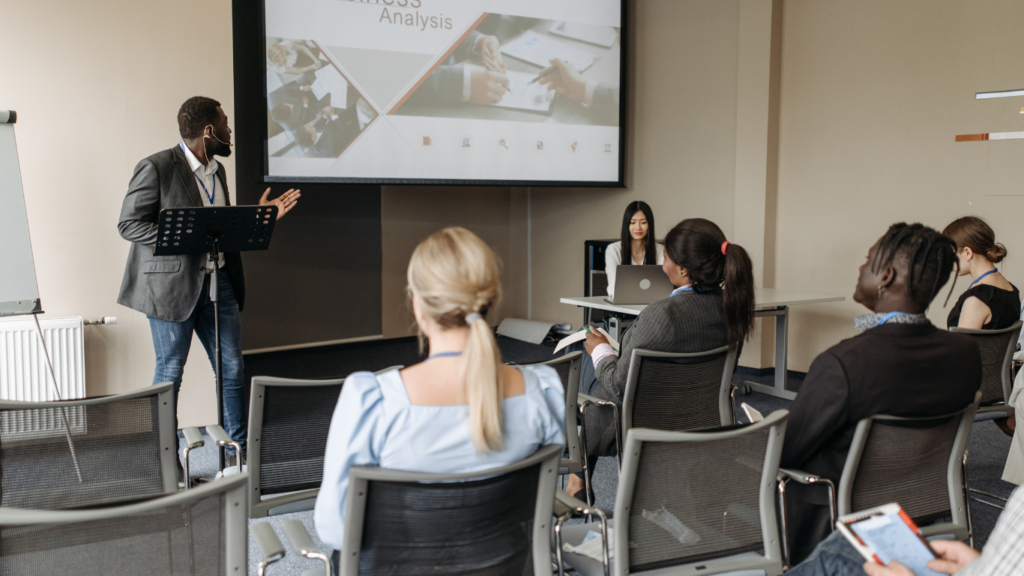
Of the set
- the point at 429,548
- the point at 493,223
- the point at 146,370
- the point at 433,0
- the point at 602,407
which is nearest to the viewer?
the point at 429,548

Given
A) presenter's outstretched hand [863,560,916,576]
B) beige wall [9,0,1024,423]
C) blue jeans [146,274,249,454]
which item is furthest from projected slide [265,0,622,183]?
presenter's outstretched hand [863,560,916,576]

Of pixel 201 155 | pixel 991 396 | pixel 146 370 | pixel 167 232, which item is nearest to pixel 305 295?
pixel 146 370

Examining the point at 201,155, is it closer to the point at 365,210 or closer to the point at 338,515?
the point at 338,515

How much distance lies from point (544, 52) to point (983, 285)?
128 inches

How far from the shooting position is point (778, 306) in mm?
4645

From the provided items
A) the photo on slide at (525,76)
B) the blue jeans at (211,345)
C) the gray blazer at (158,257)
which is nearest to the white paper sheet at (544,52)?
the photo on slide at (525,76)

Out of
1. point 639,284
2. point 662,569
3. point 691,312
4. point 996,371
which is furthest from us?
point 639,284

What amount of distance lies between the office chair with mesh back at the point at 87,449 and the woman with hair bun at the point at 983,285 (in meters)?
2.99

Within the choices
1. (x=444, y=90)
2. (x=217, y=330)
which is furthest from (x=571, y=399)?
(x=444, y=90)

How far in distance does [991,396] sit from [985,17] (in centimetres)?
255

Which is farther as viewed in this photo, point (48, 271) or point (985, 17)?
point (985, 17)

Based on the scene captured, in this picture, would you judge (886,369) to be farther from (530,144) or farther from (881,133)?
(530,144)

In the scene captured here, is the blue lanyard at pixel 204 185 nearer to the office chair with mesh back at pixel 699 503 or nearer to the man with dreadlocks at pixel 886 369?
the office chair with mesh back at pixel 699 503

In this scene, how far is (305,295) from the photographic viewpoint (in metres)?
6.17
